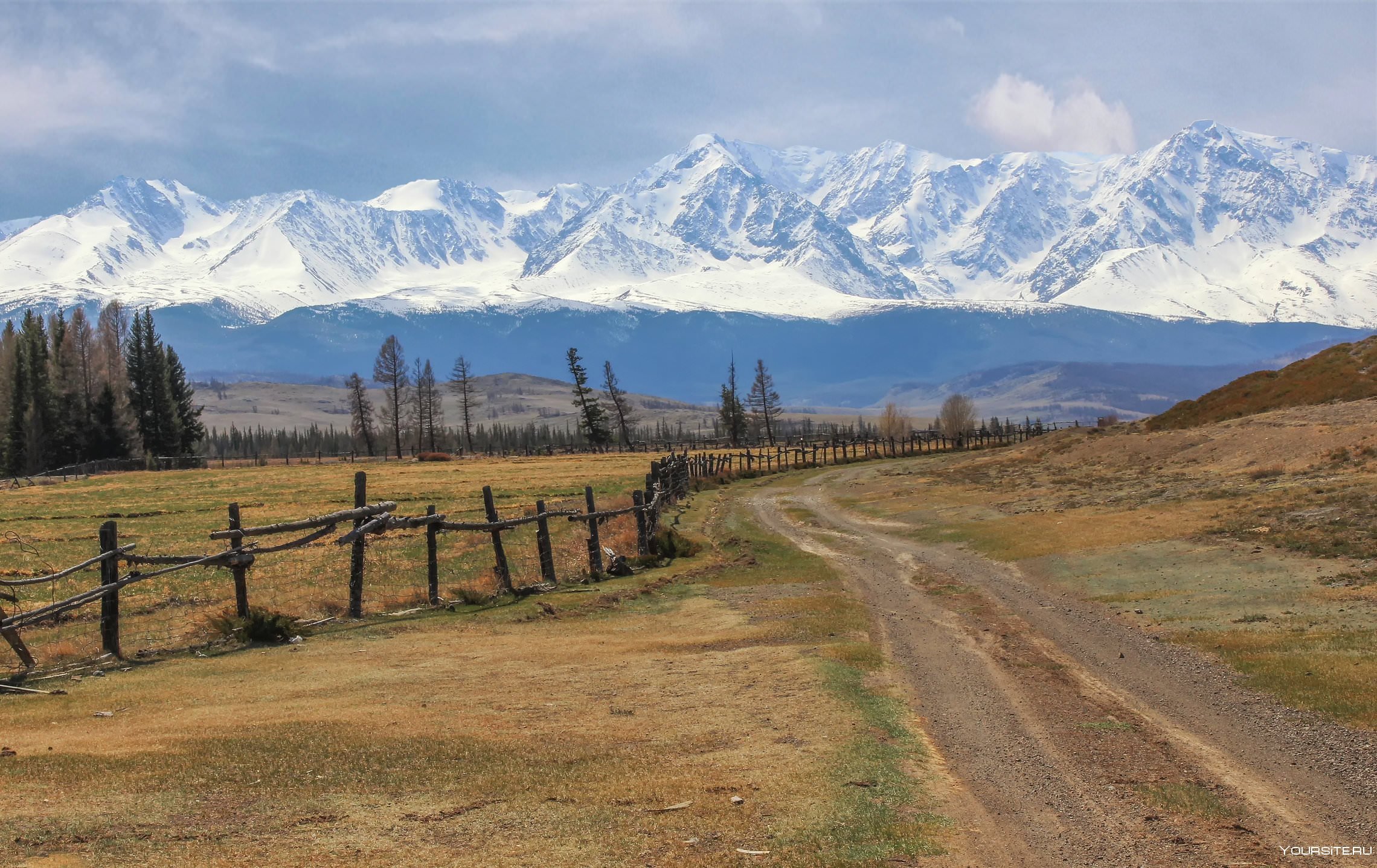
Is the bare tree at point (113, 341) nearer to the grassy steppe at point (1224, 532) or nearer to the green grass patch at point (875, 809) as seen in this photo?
the grassy steppe at point (1224, 532)

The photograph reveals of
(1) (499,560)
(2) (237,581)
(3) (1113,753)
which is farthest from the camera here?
(1) (499,560)

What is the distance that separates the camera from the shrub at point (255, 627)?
16.7 m

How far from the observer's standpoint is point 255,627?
1670 cm

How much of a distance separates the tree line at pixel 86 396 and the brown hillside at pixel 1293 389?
90661 mm

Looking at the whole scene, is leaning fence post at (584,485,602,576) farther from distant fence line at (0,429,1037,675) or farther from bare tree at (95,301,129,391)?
bare tree at (95,301,129,391)

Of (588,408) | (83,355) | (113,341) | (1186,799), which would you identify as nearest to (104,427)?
(83,355)

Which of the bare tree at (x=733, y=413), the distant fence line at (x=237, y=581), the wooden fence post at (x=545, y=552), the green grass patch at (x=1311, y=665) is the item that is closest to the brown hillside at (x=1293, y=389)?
the distant fence line at (x=237, y=581)

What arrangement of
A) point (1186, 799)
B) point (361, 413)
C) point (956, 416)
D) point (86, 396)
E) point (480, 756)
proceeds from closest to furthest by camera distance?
point (1186, 799), point (480, 756), point (86, 396), point (956, 416), point (361, 413)

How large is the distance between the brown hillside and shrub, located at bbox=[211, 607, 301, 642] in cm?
4799

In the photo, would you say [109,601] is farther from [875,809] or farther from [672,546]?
[672,546]

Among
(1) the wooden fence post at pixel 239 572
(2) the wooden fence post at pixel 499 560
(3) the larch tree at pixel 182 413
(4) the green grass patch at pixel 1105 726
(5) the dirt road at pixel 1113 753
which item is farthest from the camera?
(3) the larch tree at pixel 182 413

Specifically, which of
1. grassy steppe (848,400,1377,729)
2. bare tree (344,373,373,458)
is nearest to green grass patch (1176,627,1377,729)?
grassy steppe (848,400,1377,729)

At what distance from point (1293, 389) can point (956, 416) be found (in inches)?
2789

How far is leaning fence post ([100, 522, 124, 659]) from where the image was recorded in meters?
15.4
